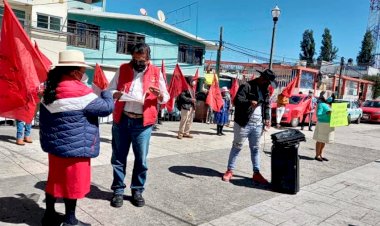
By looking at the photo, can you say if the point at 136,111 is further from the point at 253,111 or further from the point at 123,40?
the point at 123,40

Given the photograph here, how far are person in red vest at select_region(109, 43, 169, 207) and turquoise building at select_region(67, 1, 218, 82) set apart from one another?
48.0ft

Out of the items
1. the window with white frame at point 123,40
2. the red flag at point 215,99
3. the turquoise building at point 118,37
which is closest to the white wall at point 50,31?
the turquoise building at point 118,37

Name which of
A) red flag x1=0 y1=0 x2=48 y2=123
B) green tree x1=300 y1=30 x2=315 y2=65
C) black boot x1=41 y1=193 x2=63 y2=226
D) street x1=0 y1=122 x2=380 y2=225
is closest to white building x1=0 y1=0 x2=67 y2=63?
street x1=0 y1=122 x2=380 y2=225

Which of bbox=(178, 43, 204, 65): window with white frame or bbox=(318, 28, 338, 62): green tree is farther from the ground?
bbox=(318, 28, 338, 62): green tree

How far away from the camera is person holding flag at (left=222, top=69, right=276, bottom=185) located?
5695 mm

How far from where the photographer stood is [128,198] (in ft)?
Result: 15.4

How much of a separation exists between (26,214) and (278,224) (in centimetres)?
291

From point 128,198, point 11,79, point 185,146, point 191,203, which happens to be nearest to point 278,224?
point 191,203

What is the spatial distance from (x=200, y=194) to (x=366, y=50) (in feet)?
242

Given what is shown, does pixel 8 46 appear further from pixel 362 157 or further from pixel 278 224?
pixel 362 157

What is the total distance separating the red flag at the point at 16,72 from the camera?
3824 mm

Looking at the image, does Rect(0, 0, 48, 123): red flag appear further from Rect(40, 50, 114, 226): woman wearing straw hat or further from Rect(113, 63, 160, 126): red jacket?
Rect(113, 63, 160, 126): red jacket

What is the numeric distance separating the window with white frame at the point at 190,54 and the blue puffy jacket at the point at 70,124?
21781mm

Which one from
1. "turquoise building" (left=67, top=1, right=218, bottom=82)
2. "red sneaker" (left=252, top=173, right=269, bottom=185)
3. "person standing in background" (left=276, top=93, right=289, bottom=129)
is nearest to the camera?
"red sneaker" (left=252, top=173, right=269, bottom=185)
